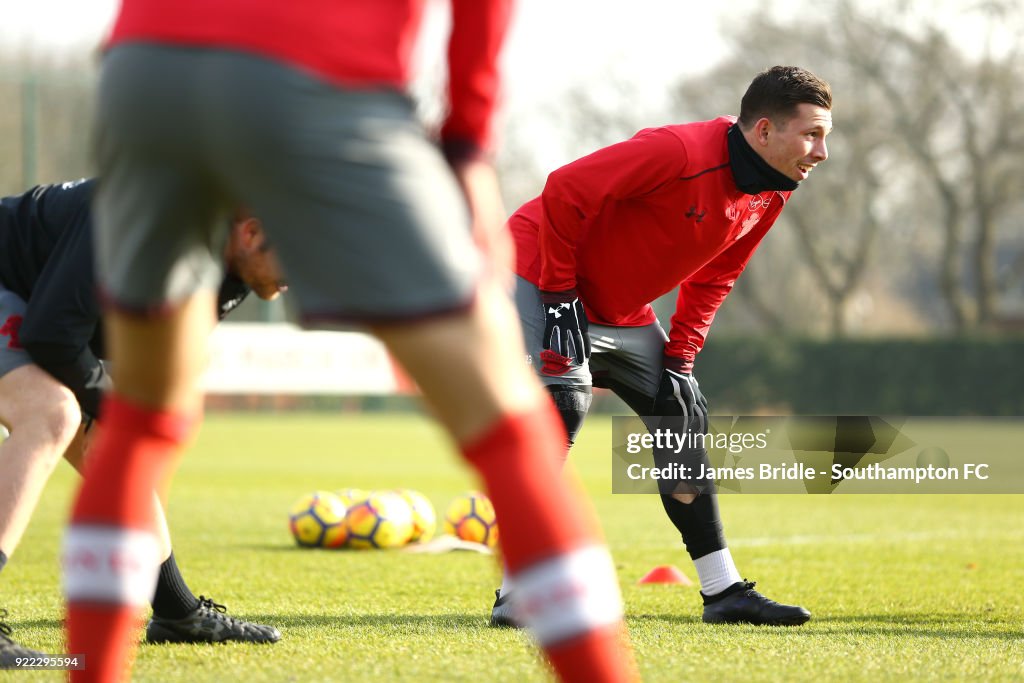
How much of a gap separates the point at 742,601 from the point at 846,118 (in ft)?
117

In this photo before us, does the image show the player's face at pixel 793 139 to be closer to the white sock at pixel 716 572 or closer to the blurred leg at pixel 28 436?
the white sock at pixel 716 572

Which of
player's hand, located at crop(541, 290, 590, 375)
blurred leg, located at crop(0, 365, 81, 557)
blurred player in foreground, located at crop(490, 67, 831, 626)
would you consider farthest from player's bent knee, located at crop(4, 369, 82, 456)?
player's hand, located at crop(541, 290, 590, 375)

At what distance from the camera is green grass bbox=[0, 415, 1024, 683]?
3.86 meters

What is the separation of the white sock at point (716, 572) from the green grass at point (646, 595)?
0.13 metres

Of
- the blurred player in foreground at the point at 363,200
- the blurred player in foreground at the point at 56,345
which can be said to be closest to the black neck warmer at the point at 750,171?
the blurred player in foreground at the point at 56,345

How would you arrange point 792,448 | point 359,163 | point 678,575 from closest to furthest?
point 359,163
point 678,575
point 792,448

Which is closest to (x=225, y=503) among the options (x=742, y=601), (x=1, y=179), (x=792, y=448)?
(x=792, y=448)

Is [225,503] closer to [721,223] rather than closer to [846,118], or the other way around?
[721,223]

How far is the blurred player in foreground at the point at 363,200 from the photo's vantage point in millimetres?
2039

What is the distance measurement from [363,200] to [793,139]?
323cm

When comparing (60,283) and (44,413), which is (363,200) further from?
(44,413)

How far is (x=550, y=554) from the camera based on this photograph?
2.14 m

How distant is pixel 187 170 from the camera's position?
2113mm

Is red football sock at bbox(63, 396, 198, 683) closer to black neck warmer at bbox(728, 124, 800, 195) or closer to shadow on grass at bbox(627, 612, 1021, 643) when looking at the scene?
shadow on grass at bbox(627, 612, 1021, 643)
